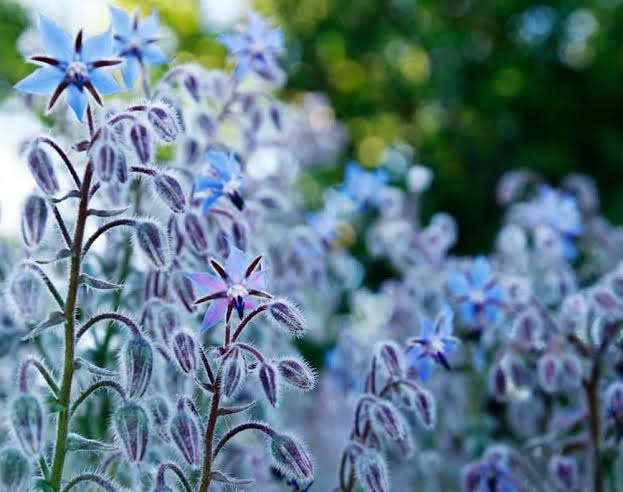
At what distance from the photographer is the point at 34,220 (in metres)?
1.10

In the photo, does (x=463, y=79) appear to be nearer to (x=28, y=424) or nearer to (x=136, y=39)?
(x=136, y=39)

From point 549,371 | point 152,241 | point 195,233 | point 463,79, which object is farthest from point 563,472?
point 463,79

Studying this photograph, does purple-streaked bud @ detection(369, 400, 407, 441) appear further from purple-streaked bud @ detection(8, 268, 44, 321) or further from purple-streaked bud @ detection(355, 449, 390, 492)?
purple-streaked bud @ detection(8, 268, 44, 321)

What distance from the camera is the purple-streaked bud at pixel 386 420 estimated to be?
121 cm

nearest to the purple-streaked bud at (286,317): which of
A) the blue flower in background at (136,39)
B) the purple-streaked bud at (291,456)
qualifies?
the purple-streaked bud at (291,456)

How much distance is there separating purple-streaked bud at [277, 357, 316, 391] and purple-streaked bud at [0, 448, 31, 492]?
31cm

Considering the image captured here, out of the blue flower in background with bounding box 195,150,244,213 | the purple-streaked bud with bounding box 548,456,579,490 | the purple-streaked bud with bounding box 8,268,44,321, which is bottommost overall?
the purple-streaked bud with bounding box 548,456,579,490

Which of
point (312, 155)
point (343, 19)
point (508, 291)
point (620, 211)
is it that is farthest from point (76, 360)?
point (343, 19)

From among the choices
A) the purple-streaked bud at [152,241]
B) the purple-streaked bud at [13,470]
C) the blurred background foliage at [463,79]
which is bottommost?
the purple-streaked bud at [13,470]

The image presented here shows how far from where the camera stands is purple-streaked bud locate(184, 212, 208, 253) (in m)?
1.30

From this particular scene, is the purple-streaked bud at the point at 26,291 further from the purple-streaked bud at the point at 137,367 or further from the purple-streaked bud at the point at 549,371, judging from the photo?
the purple-streaked bud at the point at 549,371

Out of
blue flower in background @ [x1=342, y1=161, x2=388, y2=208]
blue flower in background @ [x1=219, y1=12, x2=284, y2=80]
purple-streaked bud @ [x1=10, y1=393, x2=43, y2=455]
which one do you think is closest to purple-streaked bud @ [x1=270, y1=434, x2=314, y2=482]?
purple-streaked bud @ [x1=10, y1=393, x2=43, y2=455]

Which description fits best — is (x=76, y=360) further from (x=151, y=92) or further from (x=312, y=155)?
(x=312, y=155)

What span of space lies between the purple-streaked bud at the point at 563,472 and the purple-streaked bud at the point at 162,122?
0.87 m
